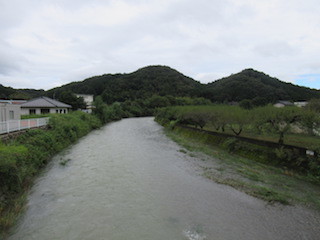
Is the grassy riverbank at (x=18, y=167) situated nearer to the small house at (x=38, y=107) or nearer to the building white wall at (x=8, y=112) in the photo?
the building white wall at (x=8, y=112)

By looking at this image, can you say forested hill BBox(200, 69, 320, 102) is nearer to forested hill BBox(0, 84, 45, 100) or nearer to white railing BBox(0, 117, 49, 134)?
white railing BBox(0, 117, 49, 134)

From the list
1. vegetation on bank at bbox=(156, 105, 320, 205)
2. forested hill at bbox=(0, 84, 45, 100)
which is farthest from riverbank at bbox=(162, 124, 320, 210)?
forested hill at bbox=(0, 84, 45, 100)

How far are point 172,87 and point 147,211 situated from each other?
9956 cm

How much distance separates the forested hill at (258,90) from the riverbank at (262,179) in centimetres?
4447

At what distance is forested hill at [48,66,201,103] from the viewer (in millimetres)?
95000

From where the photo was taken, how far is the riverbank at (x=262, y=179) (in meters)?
7.87

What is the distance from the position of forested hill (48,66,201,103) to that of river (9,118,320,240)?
267ft

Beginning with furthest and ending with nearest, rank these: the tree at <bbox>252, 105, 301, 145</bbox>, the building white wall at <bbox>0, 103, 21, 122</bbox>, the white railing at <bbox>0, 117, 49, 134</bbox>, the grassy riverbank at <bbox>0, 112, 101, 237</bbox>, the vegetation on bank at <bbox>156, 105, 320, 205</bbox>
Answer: the building white wall at <bbox>0, 103, 21, 122</bbox> < the tree at <bbox>252, 105, 301, 145</bbox> < the white railing at <bbox>0, 117, 49, 134</bbox> < the vegetation on bank at <bbox>156, 105, 320, 205</bbox> < the grassy riverbank at <bbox>0, 112, 101, 237</bbox>

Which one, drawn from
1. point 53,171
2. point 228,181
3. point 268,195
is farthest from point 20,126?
point 268,195

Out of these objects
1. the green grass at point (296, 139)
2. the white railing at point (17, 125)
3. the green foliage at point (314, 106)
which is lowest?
the green grass at point (296, 139)

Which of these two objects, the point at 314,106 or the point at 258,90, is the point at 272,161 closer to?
the point at 314,106

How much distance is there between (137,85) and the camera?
103125mm

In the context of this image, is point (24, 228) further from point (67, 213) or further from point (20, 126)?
point (20, 126)

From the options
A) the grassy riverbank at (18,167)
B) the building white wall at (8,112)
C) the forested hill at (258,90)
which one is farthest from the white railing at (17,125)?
the forested hill at (258,90)
